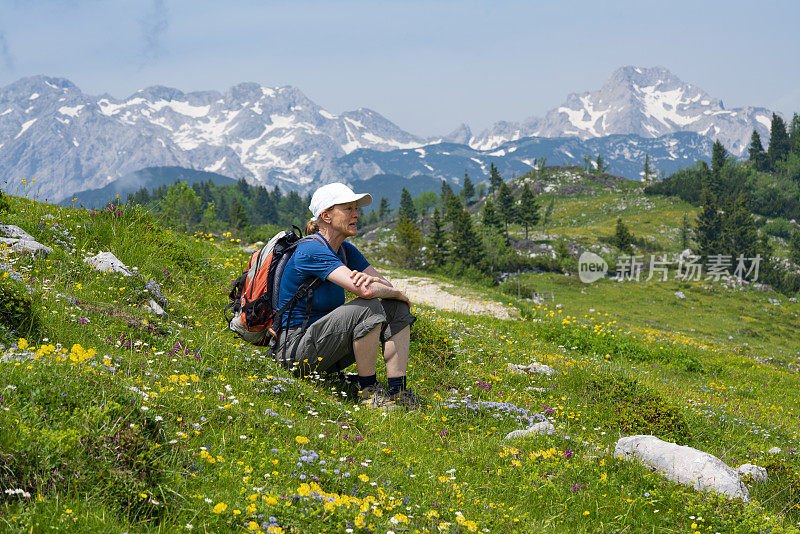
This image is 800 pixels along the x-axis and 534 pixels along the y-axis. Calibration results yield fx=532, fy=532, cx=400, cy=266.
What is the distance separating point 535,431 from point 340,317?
247 centimetres

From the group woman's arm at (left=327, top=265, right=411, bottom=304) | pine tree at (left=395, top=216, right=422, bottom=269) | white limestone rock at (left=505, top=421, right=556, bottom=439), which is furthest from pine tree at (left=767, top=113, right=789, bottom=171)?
woman's arm at (left=327, top=265, right=411, bottom=304)

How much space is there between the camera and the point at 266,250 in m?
6.29

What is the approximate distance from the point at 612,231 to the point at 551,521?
105 meters

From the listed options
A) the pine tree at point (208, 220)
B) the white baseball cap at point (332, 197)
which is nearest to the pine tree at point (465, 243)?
the pine tree at point (208, 220)

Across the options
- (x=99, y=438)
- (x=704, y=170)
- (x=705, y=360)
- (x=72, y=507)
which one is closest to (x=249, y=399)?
(x=99, y=438)

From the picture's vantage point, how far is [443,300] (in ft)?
80.5

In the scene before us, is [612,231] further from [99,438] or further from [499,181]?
[99,438]

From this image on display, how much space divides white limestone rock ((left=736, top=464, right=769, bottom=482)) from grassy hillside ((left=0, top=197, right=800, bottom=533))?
89mm

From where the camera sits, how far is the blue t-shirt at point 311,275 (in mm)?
5918

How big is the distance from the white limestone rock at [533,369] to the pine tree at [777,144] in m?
162

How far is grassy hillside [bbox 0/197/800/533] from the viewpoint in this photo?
3.18m

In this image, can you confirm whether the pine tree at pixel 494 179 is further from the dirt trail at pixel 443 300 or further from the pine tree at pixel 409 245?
the dirt trail at pixel 443 300

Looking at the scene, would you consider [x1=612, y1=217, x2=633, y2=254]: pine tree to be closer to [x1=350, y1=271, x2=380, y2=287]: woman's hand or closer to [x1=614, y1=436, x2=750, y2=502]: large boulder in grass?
[x1=614, y1=436, x2=750, y2=502]: large boulder in grass

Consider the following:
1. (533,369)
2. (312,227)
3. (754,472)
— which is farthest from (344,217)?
(754,472)
